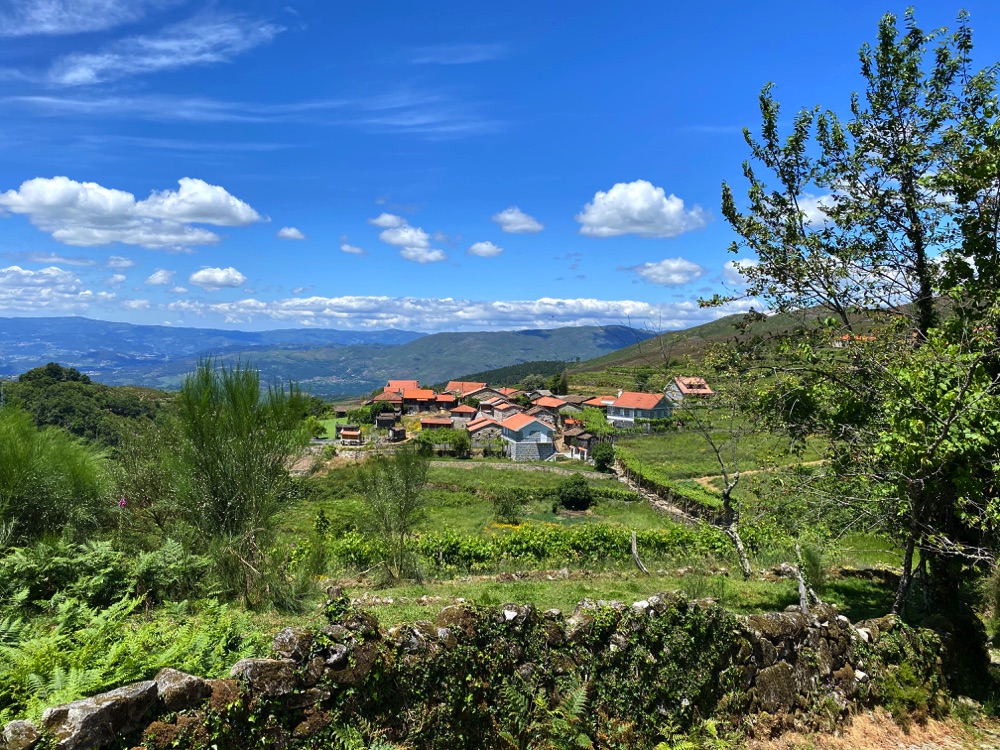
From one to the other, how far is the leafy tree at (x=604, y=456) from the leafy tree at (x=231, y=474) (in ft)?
193

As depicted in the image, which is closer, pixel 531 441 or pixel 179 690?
pixel 179 690

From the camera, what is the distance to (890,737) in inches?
279

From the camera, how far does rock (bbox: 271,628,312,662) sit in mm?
5027

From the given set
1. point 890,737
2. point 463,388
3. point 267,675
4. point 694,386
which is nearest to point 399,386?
point 463,388

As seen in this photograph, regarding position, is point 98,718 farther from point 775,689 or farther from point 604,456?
point 604,456

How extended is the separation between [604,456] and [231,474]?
59.8m

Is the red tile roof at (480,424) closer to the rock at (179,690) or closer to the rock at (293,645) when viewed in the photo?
the rock at (293,645)

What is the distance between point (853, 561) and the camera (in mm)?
17469

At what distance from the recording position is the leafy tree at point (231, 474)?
10.3 meters

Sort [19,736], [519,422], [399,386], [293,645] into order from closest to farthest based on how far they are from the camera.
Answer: [19,736]
[293,645]
[519,422]
[399,386]

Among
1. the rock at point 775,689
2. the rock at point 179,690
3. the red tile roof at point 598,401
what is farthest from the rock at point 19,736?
the red tile roof at point 598,401

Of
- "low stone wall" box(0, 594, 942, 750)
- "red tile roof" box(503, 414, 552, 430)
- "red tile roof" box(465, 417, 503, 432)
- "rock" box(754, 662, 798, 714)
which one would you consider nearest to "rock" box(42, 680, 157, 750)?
"low stone wall" box(0, 594, 942, 750)

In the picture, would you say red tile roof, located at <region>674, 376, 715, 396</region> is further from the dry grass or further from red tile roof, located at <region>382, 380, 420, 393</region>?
red tile roof, located at <region>382, 380, 420, 393</region>

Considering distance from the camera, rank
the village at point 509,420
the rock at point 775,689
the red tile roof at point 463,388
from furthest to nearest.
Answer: the red tile roof at point 463,388 < the village at point 509,420 < the rock at point 775,689
